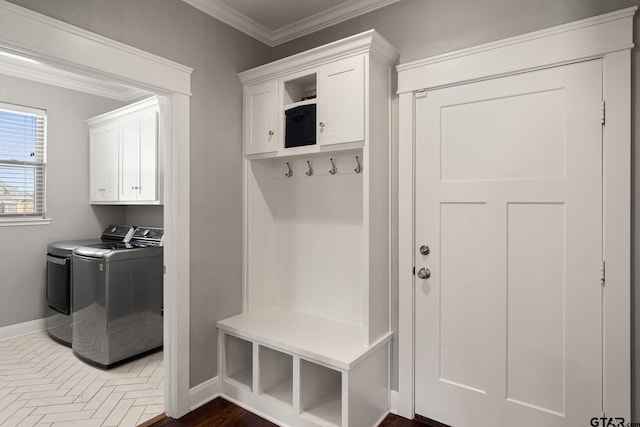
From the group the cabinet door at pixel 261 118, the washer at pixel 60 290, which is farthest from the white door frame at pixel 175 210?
the washer at pixel 60 290

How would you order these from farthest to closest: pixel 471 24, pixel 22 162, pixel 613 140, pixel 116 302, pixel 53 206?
pixel 53 206, pixel 22 162, pixel 116 302, pixel 471 24, pixel 613 140

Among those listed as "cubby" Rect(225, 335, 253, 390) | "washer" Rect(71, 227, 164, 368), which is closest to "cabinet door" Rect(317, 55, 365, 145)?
"cubby" Rect(225, 335, 253, 390)

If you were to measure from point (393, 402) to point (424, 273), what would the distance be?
2.81ft

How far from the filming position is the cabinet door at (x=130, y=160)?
336cm

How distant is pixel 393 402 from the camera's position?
7.30 ft

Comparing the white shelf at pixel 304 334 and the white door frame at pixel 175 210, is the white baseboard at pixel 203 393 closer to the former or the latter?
the white door frame at pixel 175 210

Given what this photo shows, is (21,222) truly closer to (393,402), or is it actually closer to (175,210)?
(175,210)

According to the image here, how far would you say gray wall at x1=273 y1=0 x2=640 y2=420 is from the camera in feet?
5.23

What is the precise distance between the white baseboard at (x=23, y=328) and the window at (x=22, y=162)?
1.06 metres

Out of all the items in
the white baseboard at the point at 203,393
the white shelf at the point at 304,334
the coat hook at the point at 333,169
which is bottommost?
the white baseboard at the point at 203,393

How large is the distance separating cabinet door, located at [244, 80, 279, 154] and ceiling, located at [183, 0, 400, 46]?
0.49 meters

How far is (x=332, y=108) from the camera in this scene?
83.6 inches

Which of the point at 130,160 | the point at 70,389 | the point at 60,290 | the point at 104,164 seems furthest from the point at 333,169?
the point at 60,290

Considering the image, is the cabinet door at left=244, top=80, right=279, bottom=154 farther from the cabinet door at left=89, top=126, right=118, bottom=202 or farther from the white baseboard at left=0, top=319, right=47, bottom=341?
the white baseboard at left=0, top=319, right=47, bottom=341
